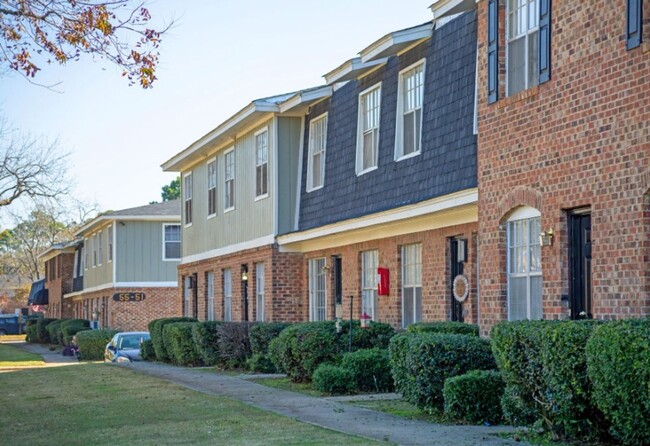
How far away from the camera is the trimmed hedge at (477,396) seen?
13.0 m

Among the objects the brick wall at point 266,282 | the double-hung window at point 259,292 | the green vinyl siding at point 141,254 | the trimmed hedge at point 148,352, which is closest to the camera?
the brick wall at point 266,282

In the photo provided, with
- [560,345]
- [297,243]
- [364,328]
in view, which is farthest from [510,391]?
[297,243]

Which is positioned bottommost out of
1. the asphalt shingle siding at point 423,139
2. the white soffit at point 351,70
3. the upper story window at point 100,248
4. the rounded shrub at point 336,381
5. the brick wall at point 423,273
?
the rounded shrub at point 336,381

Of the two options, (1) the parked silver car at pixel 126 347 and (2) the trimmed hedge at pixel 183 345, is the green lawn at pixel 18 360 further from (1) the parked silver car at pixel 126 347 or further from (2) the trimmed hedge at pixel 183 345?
(2) the trimmed hedge at pixel 183 345

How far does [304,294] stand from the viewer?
27.3 metres

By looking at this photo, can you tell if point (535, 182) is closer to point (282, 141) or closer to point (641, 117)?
point (641, 117)

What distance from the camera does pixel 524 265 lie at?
1501 centimetres

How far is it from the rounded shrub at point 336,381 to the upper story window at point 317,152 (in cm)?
867

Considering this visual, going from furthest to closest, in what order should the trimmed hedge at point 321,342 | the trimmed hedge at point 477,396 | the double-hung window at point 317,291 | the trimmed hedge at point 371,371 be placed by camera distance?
the double-hung window at point 317,291 < the trimmed hedge at point 321,342 < the trimmed hedge at point 371,371 < the trimmed hedge at point 477,396

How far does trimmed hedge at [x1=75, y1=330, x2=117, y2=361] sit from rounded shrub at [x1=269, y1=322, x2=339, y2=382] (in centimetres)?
2053

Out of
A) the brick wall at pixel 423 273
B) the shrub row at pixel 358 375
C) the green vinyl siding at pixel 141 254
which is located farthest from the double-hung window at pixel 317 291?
the green vinyl siding at pixel 141 254

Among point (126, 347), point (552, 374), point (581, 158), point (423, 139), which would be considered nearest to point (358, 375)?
point (423, 139)

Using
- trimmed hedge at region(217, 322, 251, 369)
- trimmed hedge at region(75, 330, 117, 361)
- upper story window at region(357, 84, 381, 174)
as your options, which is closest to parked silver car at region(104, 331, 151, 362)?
trimmed hedge at region(75, 330, 117, 361)

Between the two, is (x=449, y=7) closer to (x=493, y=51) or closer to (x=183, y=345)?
(x=493, y=51)
